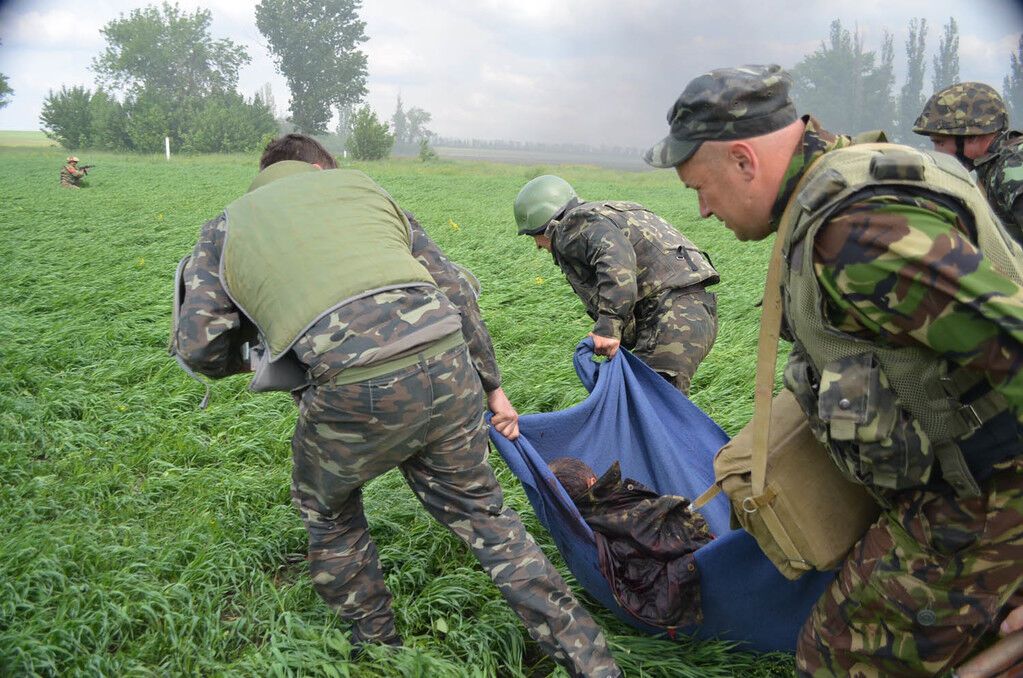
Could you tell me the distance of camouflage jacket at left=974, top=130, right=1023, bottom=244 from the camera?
13.8 feet

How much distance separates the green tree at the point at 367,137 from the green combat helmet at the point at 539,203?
48.8 m

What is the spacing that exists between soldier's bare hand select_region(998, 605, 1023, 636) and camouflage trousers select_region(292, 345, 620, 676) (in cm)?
110

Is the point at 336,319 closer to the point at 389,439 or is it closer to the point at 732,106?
the point at 389,439

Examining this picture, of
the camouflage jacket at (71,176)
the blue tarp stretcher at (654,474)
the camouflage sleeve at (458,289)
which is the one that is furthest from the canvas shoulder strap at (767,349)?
the camouflage jacket at (71,176)

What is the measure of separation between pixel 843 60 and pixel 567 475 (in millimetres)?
86879

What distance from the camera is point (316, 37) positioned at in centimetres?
6762

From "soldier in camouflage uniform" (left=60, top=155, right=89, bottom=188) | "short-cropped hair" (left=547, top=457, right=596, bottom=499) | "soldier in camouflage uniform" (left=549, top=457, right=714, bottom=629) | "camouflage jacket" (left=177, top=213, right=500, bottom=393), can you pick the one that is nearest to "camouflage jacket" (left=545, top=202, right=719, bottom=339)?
"short-cropped hair" (left=547, top=457, right=596, bottom=499)

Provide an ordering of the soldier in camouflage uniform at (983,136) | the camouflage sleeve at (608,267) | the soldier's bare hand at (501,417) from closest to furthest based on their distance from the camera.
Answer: the soldier's bare hand at (501,417) < the camouflage sleeve at (608,267) < the soldier in camouflage uniform at (983,136)

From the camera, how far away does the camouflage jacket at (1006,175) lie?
4.21m

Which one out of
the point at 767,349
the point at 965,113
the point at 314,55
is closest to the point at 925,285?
the point at 767,349

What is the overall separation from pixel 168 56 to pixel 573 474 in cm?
7734

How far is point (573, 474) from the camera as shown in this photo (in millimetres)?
3328

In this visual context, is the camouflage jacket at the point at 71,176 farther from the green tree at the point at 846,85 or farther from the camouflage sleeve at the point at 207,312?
the green tree at the point at 846,85

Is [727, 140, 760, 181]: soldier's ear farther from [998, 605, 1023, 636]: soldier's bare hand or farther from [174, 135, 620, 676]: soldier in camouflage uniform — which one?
[998, 605, 1023, 636]: soldier's bare hand
